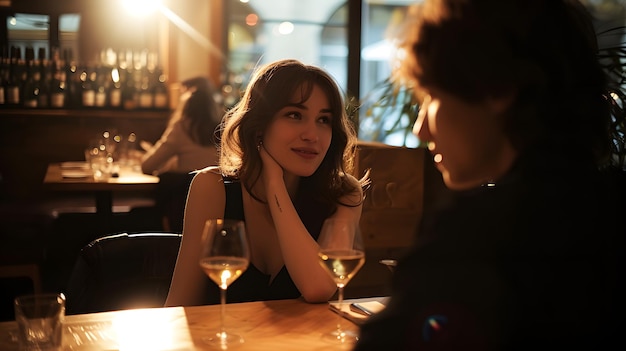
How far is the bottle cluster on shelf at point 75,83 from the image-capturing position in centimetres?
632

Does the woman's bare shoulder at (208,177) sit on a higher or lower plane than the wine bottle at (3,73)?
lower

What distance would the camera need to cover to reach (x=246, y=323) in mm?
1552

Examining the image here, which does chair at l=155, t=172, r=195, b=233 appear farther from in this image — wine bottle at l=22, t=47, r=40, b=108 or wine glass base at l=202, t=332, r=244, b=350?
wine bottle at l=22, t=47, r=40, b=108

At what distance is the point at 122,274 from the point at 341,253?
2.41ft

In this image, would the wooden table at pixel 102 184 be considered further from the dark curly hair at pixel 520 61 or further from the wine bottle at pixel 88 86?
the dark curly hair at pixel 520 61

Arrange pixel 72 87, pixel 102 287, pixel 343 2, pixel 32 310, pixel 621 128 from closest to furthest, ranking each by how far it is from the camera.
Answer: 1. pixel 32 310
2. pixel 102 287
3. pixel 621 128
4. pixel 72 87
5. pixel 343 2

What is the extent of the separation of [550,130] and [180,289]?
1.20 m

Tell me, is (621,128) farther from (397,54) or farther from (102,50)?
(102,50)

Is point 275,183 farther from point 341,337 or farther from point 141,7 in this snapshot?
point 141,7

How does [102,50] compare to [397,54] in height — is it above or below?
above

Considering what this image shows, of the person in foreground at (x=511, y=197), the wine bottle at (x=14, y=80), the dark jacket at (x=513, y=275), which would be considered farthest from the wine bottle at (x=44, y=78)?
the dark jacket at (x=513, y=275)

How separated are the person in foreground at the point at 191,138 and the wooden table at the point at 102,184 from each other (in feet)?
0.48

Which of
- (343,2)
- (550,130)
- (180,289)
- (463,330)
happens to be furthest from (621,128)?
(343,2)

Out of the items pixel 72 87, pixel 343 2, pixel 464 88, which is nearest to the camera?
pixel 464 88
